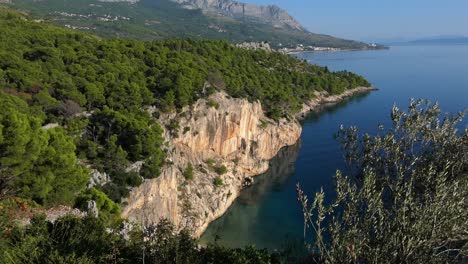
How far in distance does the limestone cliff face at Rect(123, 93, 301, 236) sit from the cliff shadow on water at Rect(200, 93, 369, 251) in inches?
46.6

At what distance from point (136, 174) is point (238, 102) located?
2064 centimetres

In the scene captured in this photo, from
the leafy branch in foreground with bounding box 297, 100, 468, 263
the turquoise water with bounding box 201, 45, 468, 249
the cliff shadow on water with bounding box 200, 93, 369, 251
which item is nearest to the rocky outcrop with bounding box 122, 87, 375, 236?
the cliff shadow on water with bounding box 200, 93, 369, 251

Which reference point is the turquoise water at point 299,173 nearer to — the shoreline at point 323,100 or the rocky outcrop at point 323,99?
the shoreline at point 323,100

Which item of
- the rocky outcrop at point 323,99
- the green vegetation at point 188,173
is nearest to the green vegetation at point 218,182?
the green vegetation at point 188,173

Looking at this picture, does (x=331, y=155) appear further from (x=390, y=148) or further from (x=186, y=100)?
(x=390, y=148)

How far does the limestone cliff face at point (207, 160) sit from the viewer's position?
31.0 metres

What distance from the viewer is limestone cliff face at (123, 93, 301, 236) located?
3095 cm

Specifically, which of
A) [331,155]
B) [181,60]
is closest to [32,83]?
[181,60]

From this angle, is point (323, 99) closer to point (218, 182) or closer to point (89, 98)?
point (218, 182)

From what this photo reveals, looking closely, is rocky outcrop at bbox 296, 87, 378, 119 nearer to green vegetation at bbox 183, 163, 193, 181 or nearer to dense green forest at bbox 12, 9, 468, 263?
dense green forest at bbox 12, 9, 468, 263

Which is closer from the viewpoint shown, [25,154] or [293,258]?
[293,258]

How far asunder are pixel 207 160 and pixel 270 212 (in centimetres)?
882

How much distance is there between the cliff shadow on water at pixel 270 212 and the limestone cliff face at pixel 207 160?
1.18 meters

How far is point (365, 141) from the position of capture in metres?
12.8
